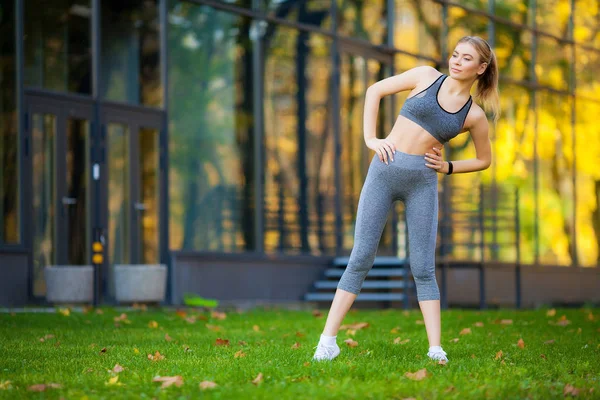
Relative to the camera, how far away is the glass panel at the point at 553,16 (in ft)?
70.8

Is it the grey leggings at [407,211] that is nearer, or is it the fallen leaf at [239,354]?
the grey leggings at [407,211]

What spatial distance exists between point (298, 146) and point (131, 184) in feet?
10.6

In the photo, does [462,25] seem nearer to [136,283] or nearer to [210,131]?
[210,131]

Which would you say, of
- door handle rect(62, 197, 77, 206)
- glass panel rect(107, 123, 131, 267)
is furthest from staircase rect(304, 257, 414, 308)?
door handle rect(62, 197, 77, 206)

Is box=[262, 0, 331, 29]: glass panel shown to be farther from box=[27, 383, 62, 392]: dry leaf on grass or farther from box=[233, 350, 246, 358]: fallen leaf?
box=[27, 383, 62, 392]: dry leaf on grass

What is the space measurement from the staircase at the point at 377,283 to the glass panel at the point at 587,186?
6.87 m

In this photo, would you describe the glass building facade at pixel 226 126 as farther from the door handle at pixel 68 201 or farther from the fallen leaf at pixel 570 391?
the fallen leaf at pixel 570 391

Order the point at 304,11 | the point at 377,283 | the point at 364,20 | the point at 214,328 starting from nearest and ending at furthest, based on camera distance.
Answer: the point at 214,328 → the point at 377,283 → the point at 304,11 → the point at 364,20

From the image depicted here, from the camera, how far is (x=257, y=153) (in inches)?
617

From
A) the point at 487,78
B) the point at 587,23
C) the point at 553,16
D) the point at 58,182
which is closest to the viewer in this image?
the point at 487,78

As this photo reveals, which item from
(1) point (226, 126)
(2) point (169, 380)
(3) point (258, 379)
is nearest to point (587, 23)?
(1) point (226, 126)

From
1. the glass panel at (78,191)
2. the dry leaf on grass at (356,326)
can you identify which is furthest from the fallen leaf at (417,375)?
the glass panel at (78,191)

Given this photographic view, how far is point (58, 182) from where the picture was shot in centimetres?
1289

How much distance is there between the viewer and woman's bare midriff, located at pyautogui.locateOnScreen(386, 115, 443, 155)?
5.91m
